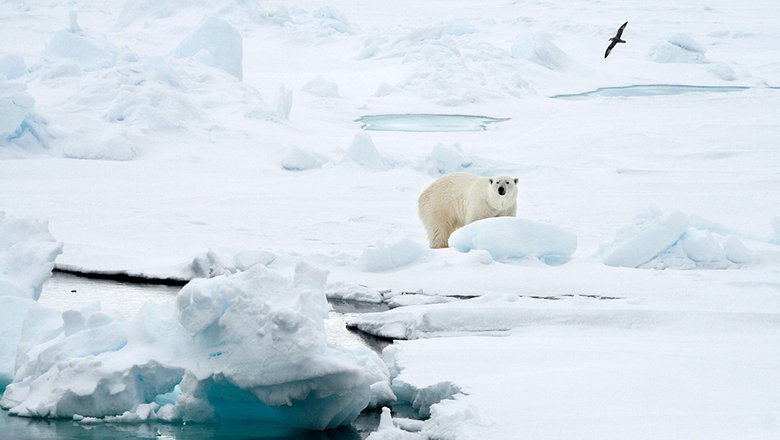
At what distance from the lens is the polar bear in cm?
745

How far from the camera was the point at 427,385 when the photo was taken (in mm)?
4398

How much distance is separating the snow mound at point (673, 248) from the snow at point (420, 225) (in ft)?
0.06

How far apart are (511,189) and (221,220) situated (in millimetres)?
2963

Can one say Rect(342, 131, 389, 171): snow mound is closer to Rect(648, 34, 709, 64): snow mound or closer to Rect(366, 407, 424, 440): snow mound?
Rect(366, 407, 424, 440): snow mound

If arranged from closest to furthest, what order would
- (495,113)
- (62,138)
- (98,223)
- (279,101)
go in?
1. (98,223)
2. (62,138)
3. (279,101)
4. (495,113)

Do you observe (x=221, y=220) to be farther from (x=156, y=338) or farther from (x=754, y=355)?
(x=754, y=355)

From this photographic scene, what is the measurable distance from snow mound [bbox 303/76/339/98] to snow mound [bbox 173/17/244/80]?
1.44 meters

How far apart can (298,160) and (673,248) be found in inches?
209

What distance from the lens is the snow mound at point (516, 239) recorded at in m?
7.16

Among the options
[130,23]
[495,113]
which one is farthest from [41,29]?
[495,113]

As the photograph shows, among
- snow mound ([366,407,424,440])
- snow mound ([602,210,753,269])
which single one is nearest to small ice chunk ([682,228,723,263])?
snow mound ([602,210,753,269])

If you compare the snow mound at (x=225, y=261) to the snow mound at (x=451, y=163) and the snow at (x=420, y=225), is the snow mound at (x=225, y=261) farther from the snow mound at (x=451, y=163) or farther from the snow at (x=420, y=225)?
the snow mound at (x=451, y=163)

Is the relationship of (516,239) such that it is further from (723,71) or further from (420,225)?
(723,71)

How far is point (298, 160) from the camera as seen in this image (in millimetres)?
11609
